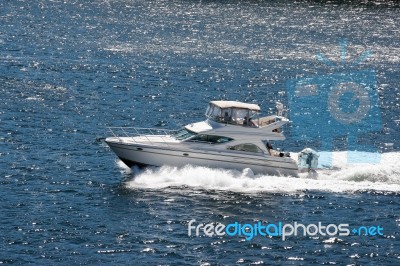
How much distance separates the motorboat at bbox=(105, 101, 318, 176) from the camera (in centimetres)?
6381

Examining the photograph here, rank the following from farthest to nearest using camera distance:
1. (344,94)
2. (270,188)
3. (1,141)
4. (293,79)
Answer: (293,79), (344,94), (1,141), (270,188)

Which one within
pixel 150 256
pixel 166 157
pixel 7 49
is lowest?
pixel 150 256

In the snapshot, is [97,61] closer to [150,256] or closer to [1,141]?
[1,141]

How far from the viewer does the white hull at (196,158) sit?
209ft

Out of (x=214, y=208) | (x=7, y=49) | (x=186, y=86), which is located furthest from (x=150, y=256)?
(x=7, y=49)

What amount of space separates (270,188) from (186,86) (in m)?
35.9

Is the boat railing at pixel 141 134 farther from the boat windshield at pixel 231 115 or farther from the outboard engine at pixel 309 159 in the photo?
the outboard engine at pixel 309 159

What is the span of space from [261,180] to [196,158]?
490cm

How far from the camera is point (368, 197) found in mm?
61562

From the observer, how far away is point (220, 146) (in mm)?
64375

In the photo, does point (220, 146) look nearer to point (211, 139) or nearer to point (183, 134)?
point (211, 139)
